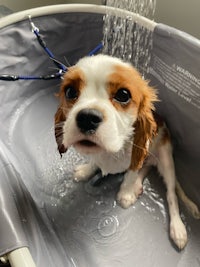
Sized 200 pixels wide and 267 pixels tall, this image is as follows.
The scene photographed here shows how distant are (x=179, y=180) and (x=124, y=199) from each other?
0.25m

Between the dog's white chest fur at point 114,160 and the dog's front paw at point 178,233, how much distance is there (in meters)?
0.25

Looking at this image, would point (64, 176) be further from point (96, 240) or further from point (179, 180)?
point (179, 180)

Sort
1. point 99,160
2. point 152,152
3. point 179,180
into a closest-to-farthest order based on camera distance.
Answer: point 99,160, point 152,152, point 179,180

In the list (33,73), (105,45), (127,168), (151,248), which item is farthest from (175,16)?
(151,248)

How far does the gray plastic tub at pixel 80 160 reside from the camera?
1186 millimetres

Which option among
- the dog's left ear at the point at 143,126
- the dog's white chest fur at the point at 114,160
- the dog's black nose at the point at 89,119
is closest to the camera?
the dog's black nose at the point at 89,119

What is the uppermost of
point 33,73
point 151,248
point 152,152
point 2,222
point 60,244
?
point 33,73

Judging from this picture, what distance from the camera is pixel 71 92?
94cm

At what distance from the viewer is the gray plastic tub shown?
1186mm

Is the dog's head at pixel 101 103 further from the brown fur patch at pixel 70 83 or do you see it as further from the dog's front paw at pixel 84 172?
the dog's front paw at pixel 84 172

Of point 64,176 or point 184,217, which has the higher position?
point 64,176

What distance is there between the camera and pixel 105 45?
1.48 metres

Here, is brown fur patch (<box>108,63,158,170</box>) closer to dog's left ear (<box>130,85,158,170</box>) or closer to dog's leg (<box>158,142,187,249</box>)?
dog's left ear (<box>130,85,158,170</box>)

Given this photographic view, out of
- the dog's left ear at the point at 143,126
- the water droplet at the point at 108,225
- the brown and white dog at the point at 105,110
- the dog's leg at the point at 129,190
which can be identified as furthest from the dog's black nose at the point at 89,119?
the water droplet at the point at 108,225
